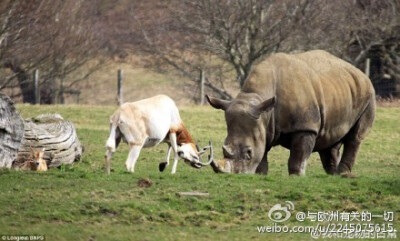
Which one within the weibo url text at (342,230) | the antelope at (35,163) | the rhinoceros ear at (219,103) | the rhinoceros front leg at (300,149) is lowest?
the antelope at (35,163)

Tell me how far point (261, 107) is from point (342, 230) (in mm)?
3399

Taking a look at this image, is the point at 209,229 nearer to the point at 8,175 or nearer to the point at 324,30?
the point at 8,175

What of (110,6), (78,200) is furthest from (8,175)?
(110,6)

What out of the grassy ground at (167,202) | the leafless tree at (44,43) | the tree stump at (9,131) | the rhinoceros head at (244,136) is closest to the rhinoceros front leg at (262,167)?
the rhinoceros head at (244,136)

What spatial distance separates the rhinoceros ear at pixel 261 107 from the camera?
16844mm

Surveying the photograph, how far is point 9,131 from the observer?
1691 centimetres

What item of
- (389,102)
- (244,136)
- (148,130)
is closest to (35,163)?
(148,130)

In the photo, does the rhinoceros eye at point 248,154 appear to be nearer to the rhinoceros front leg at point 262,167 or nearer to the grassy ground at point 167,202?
the grassy ground at point 167,202

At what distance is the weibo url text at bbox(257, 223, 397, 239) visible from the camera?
540 inches

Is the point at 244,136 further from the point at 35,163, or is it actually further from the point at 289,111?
the point at 35,163

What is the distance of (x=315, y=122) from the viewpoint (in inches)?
687

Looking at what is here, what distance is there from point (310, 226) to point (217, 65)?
92.4 feet

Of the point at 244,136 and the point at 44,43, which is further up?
the point at 244,136

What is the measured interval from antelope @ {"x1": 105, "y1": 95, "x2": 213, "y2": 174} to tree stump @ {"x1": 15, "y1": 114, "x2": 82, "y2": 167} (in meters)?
1.85
